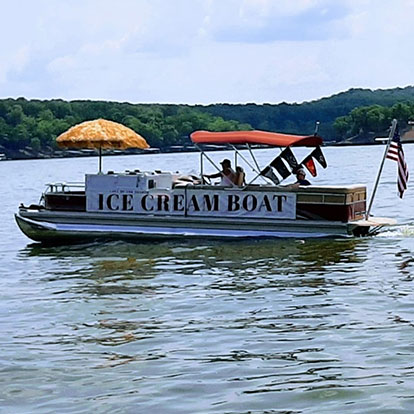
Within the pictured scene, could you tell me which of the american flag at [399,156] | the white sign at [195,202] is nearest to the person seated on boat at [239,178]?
the white sign at [195,202]

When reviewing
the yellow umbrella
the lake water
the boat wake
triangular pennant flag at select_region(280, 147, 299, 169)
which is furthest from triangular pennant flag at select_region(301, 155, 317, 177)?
the yellow umbrella

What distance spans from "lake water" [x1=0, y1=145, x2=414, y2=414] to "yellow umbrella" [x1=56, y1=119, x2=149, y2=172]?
2.99 m

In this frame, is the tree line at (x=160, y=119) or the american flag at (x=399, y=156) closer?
the american flag at (x=399, y=156)

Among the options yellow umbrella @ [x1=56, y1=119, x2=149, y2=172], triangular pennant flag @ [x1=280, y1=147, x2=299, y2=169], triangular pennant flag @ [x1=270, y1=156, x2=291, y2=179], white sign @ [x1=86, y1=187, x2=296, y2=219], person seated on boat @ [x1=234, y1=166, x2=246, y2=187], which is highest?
yellow umbrella @ [x1=56, y1=119, x2=149, y2=172]

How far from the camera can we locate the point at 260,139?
71.4 ft

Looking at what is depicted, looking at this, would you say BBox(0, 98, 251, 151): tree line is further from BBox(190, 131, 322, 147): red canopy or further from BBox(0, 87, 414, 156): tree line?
BBox(190, 131, 322, 147): red canopy

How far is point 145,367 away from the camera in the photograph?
35.1ft

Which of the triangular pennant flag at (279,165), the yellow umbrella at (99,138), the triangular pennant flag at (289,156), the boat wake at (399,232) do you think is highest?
the yellow umbrella at (99,138)

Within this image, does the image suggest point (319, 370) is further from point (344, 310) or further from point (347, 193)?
point (347, 193)

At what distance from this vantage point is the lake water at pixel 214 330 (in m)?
9.56

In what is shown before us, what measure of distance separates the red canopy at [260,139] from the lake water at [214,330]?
2.20 meters

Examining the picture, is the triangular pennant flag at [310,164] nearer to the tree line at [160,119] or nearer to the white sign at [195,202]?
the white sign at [195,202]

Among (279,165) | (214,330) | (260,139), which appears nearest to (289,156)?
(279,165)

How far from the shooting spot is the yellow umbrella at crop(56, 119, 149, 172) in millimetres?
22688
